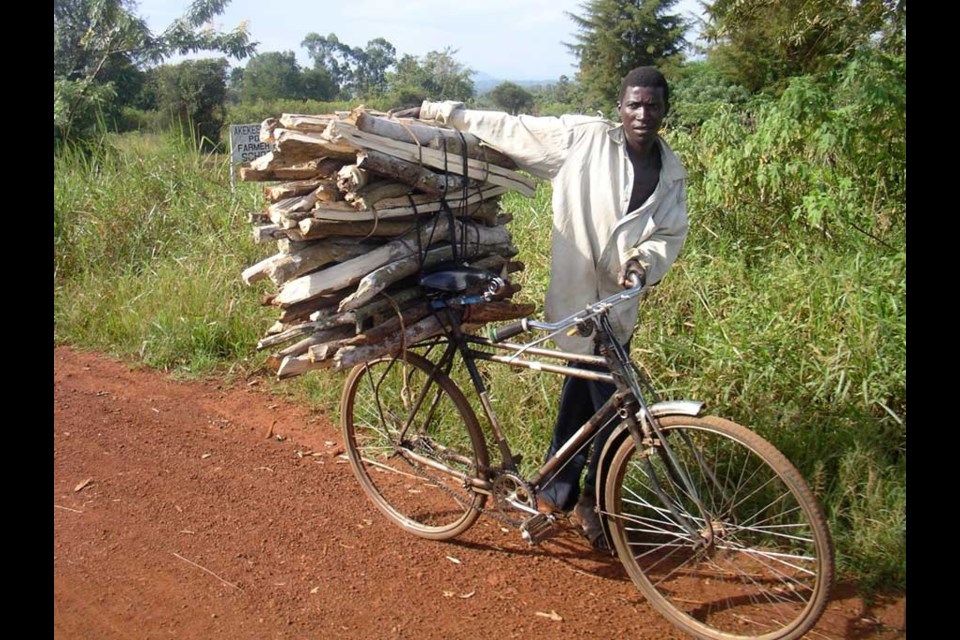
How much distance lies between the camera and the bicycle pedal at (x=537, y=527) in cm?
341

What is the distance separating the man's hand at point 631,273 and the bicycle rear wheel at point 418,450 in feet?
3.04

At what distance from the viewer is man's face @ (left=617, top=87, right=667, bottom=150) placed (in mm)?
3301

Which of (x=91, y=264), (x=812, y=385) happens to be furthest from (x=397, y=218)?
(x=91, y=264)

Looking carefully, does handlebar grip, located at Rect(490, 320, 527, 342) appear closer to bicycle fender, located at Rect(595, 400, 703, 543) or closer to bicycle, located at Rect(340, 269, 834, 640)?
bicycle, located at Rect(340, 269, 834, 640)

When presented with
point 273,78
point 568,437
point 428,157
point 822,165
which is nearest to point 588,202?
point 428,157

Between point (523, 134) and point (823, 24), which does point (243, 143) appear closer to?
point (523, 134)

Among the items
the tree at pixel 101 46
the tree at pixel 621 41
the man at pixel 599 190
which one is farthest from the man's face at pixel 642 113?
the tree at pixel 621 41

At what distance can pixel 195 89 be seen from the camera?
21297mm

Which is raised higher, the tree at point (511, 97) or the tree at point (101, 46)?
the tree at point (511, 97)

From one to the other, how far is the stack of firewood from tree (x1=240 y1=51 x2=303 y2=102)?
134 feet

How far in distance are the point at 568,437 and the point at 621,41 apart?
108 ft

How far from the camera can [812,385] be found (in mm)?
4082

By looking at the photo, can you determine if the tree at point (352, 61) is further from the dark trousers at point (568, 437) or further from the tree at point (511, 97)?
the dark trousers at point (568, 437)
